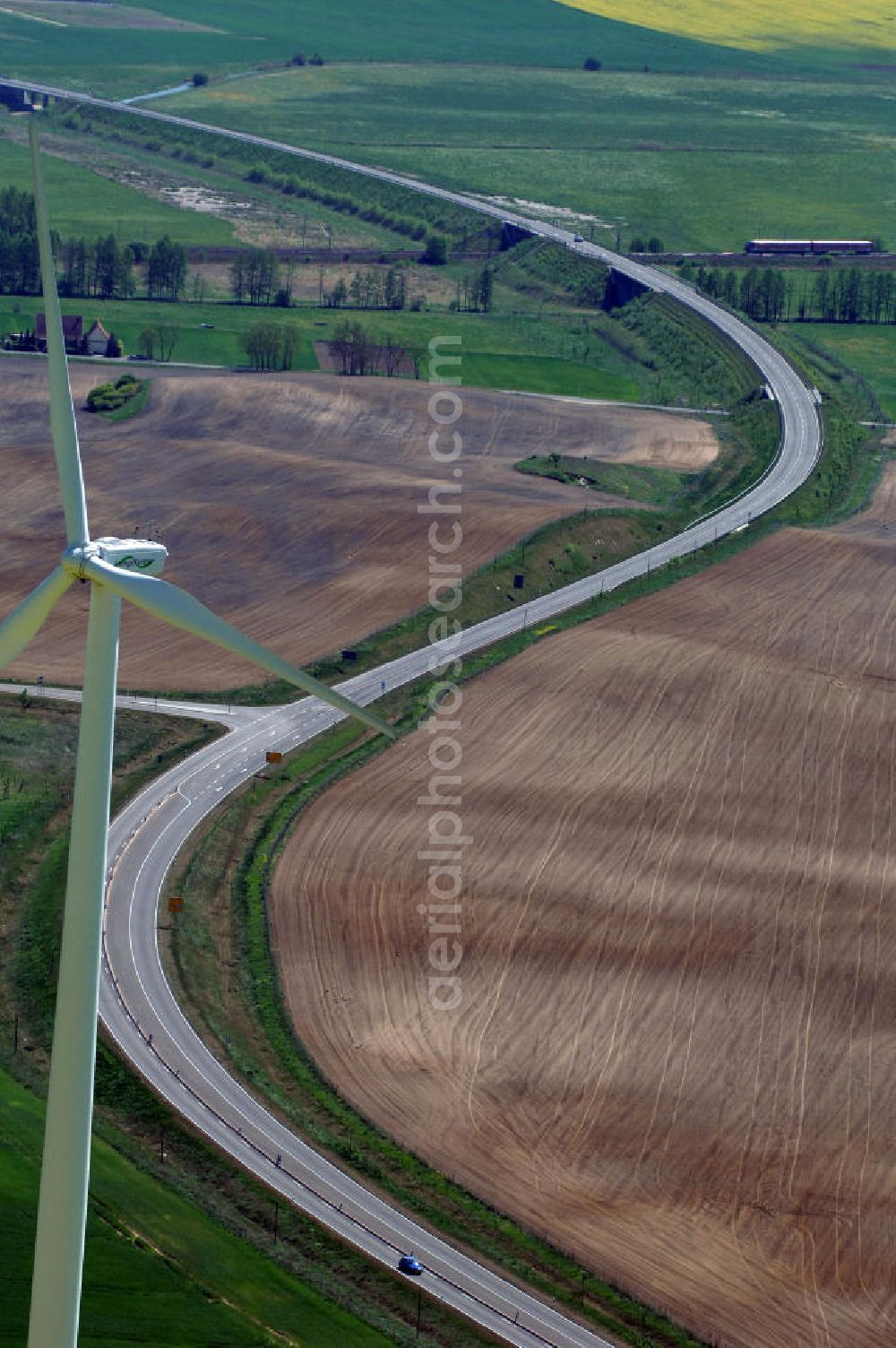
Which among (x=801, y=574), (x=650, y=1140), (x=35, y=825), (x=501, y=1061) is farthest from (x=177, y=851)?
(x=801, y=574)

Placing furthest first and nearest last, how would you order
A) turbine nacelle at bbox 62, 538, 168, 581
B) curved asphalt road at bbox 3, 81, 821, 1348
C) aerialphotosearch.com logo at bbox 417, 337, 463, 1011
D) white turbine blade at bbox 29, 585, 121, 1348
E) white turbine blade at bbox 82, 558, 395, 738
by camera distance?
aerialphotosearch.com logo at bbox 417, 337, 463, 1011, curved asphalt road at bbox 3, 81, 821, 1348, turbine nacelle at bbox 62, 538, 168, 581, white turbine blade at bbox 82, 558, 395, 738, white turbine blade at bbox 29, 585, 121, 1348

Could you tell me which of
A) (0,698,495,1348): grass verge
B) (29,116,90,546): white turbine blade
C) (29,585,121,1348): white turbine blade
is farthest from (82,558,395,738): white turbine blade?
(0,698,495,1348): grass verge

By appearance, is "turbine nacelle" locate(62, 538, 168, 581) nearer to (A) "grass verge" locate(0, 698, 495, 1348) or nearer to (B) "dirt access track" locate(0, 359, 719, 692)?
(A) "grass verge" locate(0, 698, 495, 1348)

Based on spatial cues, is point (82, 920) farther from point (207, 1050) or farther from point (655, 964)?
point (655, 964)

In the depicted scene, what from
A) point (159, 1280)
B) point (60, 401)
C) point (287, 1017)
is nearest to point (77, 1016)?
point (60, 401)

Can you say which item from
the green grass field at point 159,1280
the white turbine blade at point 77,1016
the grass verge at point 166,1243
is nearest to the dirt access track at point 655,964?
the grass verge at point 166,1243
